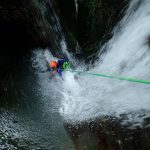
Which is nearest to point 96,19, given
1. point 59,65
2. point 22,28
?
point 59,65

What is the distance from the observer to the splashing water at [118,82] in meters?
5.57

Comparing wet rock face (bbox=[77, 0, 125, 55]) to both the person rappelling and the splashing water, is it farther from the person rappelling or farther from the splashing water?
the person rappelling

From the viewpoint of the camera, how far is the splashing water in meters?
5.57

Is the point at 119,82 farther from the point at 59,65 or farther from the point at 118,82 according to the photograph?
the point at 59,65

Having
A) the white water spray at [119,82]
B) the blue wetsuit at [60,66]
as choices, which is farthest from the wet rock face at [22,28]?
the white water spray at [119,82]

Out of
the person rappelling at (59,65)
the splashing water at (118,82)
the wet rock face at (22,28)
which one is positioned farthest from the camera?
the wet rock face at (22,28)

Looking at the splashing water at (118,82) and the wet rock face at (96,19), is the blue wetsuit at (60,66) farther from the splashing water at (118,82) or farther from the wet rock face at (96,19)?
the wet rock face at (96,19)

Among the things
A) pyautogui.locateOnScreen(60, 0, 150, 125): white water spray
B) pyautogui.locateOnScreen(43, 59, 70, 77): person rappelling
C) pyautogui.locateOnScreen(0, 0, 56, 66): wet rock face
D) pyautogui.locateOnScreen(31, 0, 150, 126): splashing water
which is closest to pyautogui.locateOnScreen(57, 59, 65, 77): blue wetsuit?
pyautogui.locateOnScreen(43, 59, 70, 77): person rappelling

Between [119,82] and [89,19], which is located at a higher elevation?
[89,19]

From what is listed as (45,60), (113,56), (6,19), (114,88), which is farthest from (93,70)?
(6,19)

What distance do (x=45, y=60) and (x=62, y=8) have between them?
5.22ft

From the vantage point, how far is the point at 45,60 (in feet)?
29.7

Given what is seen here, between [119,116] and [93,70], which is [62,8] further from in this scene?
[119,116]

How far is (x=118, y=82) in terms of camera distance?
634cm
